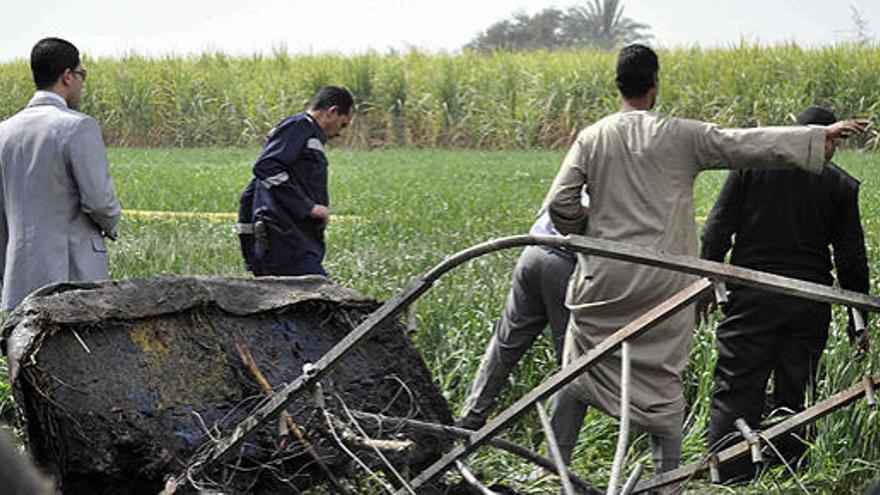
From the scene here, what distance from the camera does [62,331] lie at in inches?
173

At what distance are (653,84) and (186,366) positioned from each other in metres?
1.88

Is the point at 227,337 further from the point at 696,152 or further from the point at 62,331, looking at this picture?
the point at 696,152

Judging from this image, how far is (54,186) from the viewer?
19.3ft

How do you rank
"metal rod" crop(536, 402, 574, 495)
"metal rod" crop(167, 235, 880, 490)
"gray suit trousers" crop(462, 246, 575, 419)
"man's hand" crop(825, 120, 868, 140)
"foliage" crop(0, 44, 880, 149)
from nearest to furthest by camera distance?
1. "metal rod" crop(167, 235, 880, 490)
2. "metal rod" crop(536, 402, 574, 495)
3. "man's hand" crop(825, 120, 868, 140)
4. "gray suit trousers" crop(462, 246, 575, 419)
5. "foliage" crop(0, 44, 880, 149)

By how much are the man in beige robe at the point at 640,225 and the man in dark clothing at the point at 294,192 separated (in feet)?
7.12

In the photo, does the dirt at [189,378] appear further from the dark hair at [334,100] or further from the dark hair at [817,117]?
the dark hair at [334,100]

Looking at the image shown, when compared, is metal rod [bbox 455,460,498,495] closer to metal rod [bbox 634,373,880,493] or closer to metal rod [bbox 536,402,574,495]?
metal rod [bbox 536,402,574,495]

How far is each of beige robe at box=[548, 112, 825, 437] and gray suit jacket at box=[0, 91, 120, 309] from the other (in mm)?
1993

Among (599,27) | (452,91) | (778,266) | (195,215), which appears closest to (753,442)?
(778,266)

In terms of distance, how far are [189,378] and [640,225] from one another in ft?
5.18

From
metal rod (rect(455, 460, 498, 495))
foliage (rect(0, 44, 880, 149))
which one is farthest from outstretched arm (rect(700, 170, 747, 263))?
foliage (rect(0, 44, 880, 149))

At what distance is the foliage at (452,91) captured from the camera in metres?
27.9

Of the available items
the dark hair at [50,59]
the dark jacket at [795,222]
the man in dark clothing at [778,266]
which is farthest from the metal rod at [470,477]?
the dark hair at [50,59]

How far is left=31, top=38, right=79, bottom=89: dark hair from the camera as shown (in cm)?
599
